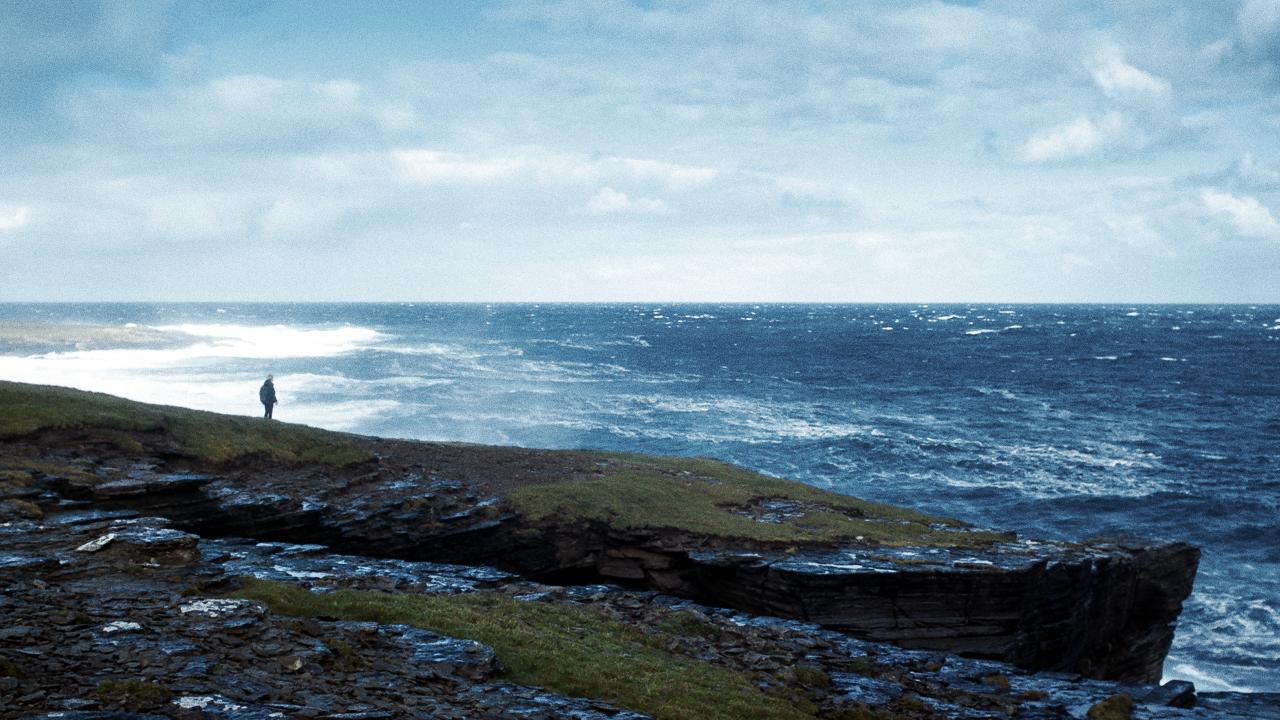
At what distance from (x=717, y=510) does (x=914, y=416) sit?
56.8 m

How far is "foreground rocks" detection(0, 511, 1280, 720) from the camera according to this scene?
1087cm

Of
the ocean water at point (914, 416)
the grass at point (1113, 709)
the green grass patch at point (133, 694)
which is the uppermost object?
the green grass patch at point (133, 694)

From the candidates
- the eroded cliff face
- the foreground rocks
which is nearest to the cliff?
the eroded cliff face

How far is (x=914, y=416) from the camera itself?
8006 centimetres

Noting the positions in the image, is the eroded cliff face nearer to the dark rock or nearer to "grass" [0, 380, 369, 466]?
"grass" [0, 380, 369, 466]

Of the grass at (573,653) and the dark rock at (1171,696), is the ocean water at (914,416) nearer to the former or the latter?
the dark rock at (1171,696)

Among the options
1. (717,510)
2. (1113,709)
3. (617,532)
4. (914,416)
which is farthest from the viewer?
(914,416)

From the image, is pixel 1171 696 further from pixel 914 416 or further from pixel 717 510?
pixel 914 416

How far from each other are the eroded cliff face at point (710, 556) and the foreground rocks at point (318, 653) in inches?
72.5

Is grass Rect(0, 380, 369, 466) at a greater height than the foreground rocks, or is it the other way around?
grass Rect(0, 380, 369, 466)

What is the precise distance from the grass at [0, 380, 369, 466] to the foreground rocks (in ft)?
21.7

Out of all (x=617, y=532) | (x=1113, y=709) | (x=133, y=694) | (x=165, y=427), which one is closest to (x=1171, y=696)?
(x=1113, y=709)

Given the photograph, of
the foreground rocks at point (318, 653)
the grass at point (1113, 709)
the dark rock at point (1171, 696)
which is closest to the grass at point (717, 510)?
the foreground rocks at point (318, 653)

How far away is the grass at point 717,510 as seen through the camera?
25.9m
